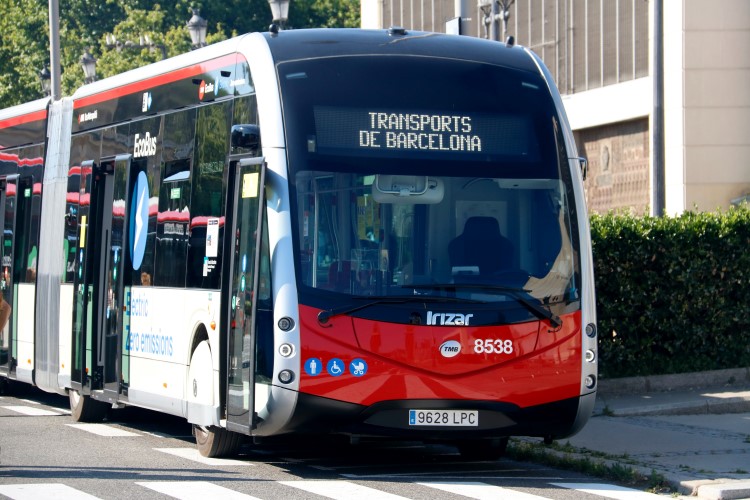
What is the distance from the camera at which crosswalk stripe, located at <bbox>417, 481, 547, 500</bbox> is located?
10.4 meters

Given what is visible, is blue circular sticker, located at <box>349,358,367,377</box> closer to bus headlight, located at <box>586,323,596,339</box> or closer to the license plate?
the license plate

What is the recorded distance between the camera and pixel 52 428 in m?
15.2

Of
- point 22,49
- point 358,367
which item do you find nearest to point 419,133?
point 358,367

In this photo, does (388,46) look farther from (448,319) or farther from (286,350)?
(286,350)

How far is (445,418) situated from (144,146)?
15.1ft

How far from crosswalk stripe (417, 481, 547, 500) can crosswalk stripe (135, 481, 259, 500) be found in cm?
148

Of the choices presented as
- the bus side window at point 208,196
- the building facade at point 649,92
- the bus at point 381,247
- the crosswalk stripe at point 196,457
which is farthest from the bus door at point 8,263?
the building facade at point 649,92

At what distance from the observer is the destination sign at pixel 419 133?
11.2 m

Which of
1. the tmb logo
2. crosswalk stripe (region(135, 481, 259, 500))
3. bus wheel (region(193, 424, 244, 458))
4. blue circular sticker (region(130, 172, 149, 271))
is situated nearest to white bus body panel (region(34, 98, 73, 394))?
blue circular sticker (region(130, 172, 149, 271))

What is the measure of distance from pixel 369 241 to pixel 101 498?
263 cm

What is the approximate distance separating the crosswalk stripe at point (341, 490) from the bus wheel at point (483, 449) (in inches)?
73.3

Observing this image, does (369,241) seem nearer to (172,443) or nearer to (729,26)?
(172,443)

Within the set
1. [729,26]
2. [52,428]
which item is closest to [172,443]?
[52,428]

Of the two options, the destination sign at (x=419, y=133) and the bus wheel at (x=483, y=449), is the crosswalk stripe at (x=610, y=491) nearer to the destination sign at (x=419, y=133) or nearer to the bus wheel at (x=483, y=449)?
the bus wheel at (x=483, y=449)
